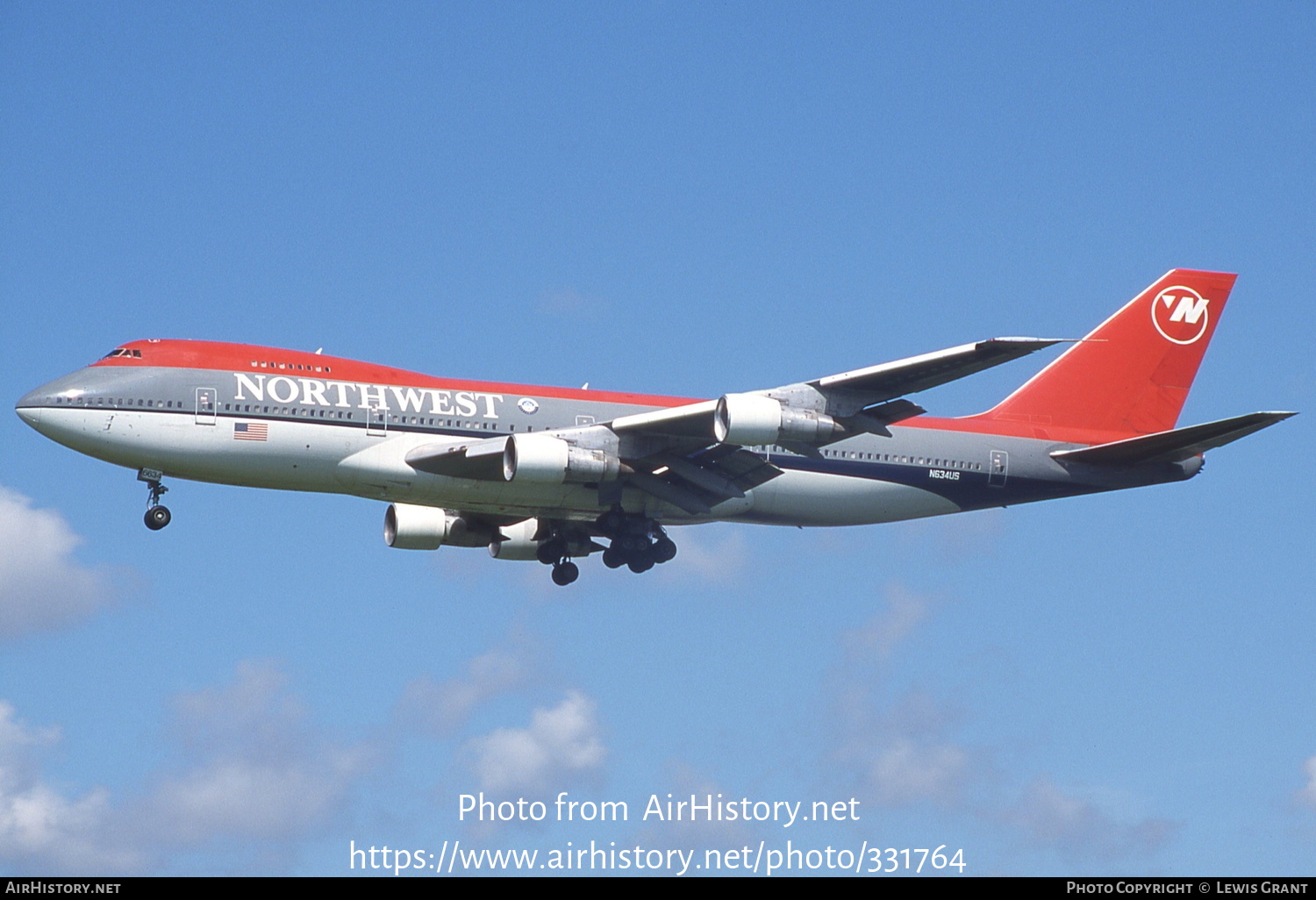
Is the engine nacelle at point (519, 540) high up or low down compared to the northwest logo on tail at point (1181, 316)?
down

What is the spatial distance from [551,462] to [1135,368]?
20119 millimetres

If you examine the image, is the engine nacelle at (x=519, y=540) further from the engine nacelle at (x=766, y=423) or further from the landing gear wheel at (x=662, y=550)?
the engine nacelle at (x=766, y=423)

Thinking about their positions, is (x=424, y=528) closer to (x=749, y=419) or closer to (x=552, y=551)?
(x=552, y=551)

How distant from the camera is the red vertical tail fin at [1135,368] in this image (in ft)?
159

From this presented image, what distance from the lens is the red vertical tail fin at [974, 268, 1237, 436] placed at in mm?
48531

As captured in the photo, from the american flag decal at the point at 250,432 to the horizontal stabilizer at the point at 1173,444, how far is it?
22556mm

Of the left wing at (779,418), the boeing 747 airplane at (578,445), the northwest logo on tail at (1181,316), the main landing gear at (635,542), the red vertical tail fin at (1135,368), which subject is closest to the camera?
the left wing at (779,418)

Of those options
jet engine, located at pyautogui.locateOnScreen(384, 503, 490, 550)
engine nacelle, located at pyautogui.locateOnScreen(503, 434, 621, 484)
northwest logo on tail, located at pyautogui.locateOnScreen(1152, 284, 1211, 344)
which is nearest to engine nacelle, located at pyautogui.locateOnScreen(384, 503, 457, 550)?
jet engine, located at pyautogui.locateOnScreen(384, 503, 490, 550)

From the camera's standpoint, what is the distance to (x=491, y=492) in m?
41.5

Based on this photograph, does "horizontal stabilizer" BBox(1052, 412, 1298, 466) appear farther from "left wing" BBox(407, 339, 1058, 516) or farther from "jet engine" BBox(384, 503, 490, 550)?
"jet engine" BBox(384, 503, 490, 550)

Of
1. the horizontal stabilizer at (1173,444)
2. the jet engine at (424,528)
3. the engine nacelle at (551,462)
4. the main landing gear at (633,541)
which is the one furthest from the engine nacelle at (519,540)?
the horizontal stabilizer at (1173,444)

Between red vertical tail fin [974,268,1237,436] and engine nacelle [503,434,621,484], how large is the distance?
1329cm

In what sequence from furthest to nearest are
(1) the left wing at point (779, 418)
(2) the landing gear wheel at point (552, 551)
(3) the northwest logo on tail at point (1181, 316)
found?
(3) the northwest logo on tail at point (1181, 316)
(2) the landing gear wheel at point (552, 551)
(1) the left wing at point (779, 418)

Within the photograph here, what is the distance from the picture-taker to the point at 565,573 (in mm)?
47219
